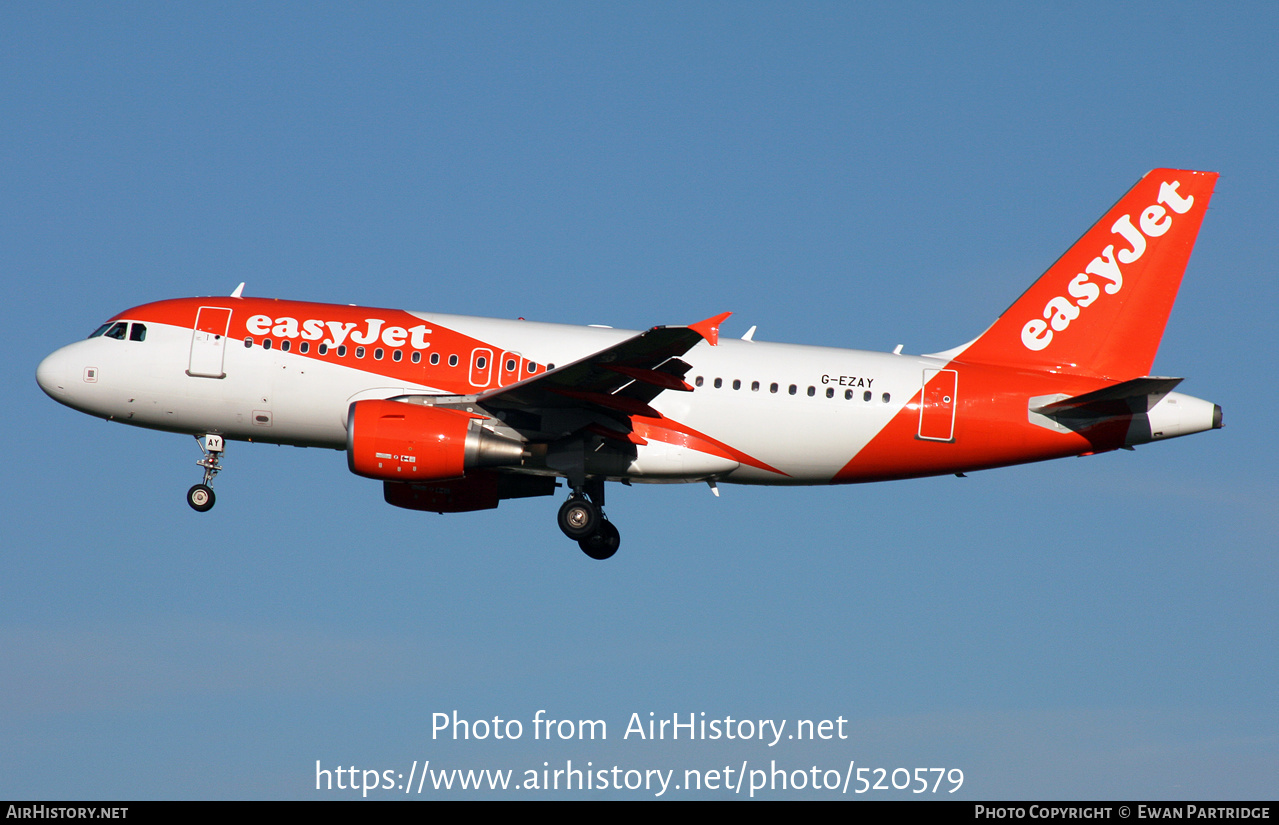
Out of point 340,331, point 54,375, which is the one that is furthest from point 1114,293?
point 54,375

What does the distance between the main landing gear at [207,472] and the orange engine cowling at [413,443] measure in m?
4.24

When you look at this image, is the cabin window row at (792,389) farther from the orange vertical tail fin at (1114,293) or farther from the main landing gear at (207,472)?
the main landing gear at (207,472)

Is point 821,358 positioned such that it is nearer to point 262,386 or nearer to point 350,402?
point 350,402

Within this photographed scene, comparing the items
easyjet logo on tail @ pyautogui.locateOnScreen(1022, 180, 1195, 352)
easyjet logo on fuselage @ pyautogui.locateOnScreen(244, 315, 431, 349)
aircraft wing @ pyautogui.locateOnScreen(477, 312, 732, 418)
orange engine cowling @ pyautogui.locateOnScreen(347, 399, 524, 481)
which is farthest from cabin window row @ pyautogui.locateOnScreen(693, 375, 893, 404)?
easyjet logo on fuselage @ pyautogui.locateOnScreen(244, 315, 431, 349)

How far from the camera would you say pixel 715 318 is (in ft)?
78.3

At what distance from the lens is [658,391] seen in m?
27.3

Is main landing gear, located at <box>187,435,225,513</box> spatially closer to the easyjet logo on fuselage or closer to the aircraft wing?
the easyjet logo on fuselage

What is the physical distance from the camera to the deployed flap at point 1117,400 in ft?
86.1

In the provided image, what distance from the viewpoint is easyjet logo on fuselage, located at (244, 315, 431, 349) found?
28453 millimetres

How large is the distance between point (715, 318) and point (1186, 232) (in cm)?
1252

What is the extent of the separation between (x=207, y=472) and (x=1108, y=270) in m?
20.5

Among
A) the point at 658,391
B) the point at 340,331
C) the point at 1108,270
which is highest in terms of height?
the point at 1108,270

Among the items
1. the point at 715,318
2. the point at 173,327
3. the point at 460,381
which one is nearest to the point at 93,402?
the point at 173,327

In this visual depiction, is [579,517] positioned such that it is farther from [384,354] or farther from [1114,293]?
[1114,293]
